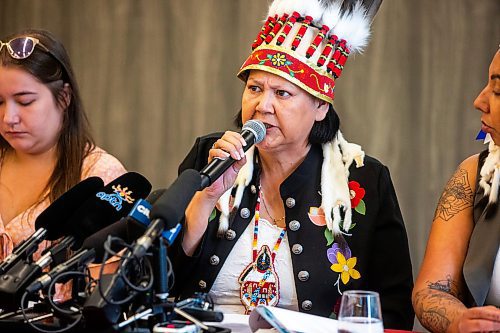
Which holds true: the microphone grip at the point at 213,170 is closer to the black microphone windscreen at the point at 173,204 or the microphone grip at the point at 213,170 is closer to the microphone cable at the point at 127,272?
the black microphone windscreen at the point at 173,204

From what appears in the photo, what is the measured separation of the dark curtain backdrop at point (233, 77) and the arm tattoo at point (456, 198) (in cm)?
121

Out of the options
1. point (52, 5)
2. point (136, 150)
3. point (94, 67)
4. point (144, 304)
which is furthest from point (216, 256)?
point (52, 5)

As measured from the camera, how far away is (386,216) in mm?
2188

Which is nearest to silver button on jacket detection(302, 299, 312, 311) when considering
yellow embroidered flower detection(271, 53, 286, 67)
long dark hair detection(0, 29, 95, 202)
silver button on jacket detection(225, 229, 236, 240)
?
silver button on jacket detection(225, 229, 236, 240)

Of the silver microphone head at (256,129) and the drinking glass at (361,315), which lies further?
the silver microphone head at (256,129)

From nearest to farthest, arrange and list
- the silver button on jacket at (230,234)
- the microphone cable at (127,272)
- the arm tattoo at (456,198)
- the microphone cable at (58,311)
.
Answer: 1. the microphone cable at (127,272)
2. the microphone cable at (58,311)
3. the arm tattoo at (456,198)
4. the silver button on jacket at (230,234)

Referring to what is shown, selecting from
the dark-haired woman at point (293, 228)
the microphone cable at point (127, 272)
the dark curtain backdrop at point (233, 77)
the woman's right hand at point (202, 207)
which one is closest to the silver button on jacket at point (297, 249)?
the dark-haired woman at point (293, 228)

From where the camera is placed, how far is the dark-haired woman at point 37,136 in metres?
2.19

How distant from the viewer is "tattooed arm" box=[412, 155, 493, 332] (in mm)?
1762

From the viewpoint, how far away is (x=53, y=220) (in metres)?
1.41

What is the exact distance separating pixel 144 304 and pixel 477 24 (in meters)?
2.41

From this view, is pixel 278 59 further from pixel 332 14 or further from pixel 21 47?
pixel 21 47

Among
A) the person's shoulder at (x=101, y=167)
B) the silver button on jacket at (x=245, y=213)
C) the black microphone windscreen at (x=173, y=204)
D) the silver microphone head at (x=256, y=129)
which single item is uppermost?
the silver microphone head at (x=256, y=129)

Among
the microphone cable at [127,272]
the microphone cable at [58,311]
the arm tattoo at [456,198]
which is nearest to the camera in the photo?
the microphone cable at [127,272]
